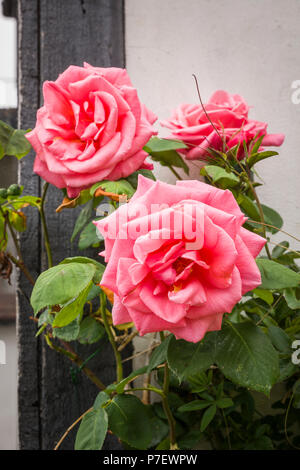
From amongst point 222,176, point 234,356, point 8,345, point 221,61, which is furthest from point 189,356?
point 221,61

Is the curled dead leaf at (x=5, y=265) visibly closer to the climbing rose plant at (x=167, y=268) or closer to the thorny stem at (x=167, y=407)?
the climbing rose plant at (x=167, y=268)

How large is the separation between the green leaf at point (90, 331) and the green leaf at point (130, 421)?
142 millimetres

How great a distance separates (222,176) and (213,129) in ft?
0.54

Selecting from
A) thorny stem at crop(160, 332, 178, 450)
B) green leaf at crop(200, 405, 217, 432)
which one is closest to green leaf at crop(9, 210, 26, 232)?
thorny stem at crop(160, 332, 178, 450)

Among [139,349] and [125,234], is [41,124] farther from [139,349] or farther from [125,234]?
[139,349]

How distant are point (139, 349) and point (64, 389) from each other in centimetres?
16

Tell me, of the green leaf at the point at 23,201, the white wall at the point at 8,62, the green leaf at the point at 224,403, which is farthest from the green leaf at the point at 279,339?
the white wall at the point at 8,62

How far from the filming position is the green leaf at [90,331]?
2.21 feet

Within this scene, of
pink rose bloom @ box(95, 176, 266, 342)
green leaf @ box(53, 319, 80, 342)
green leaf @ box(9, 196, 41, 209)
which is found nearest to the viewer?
pink rose bloom @ box(95, 176, 266, 342)

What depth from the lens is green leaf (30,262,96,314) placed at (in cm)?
41

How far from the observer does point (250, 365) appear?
0.44 metres

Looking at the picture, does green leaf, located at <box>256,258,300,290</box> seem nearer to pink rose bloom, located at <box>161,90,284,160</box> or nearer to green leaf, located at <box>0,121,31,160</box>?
pink rose bloom, located at <box>161,90,284,160</box>

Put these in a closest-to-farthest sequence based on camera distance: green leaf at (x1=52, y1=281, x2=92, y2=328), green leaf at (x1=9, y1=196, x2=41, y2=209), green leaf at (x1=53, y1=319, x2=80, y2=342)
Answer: green leaf at (x1=52, y1=281, x2=92, y2=328)
green leaf at (x1=53, y1=319, x2=80, y2=342)
green leaf at (x1=9, y1=196, x2=41, y2=209)
